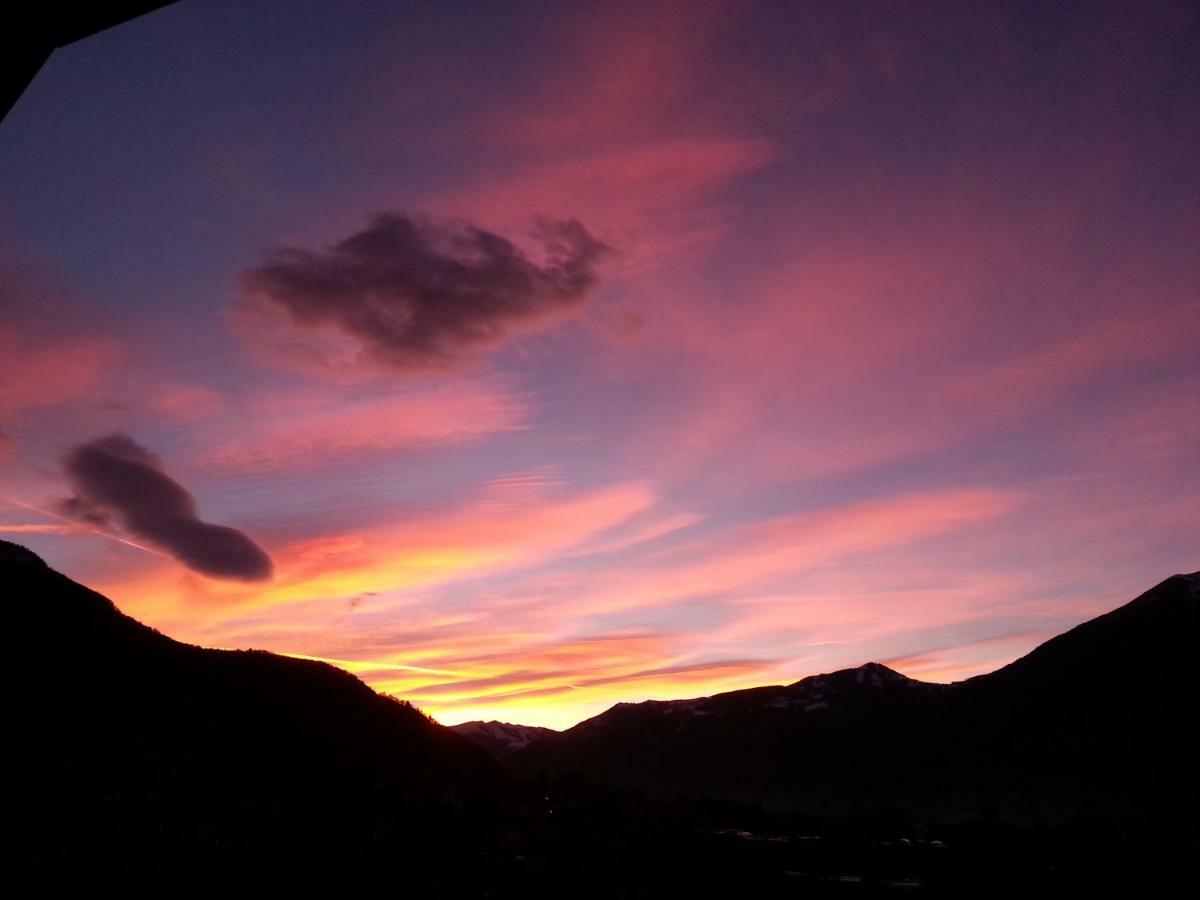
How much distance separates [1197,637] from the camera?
6088 inches

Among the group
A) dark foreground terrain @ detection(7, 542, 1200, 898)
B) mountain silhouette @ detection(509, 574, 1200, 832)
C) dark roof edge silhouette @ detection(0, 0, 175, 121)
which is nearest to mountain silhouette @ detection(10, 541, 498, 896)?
dark foreground terrain @ detection(7, 542, 1200, 898)

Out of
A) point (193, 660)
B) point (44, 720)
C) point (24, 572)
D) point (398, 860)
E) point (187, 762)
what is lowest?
point (398, 860)

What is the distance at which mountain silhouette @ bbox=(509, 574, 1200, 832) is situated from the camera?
421 ft

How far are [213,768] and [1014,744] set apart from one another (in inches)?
6740

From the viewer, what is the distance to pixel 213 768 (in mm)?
27703

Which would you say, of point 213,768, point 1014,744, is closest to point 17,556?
point 213,768

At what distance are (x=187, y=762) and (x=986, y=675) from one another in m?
209

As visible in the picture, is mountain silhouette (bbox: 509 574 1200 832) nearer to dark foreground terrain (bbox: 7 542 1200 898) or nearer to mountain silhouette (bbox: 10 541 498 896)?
mountain silhouette (bbox: 10 541 498 896)

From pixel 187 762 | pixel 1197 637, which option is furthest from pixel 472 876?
pixel 1197 637

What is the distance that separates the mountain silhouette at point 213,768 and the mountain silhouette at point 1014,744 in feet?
282

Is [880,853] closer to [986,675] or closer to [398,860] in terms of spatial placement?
[398,860]

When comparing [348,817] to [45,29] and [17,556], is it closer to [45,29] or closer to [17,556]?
[45,29]

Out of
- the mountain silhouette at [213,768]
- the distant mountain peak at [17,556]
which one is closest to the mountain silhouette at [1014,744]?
the mountain silhouette at [213,768]

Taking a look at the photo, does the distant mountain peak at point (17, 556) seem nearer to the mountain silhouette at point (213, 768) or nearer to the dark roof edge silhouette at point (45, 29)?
the mountain silhouette at point (213, 768)
